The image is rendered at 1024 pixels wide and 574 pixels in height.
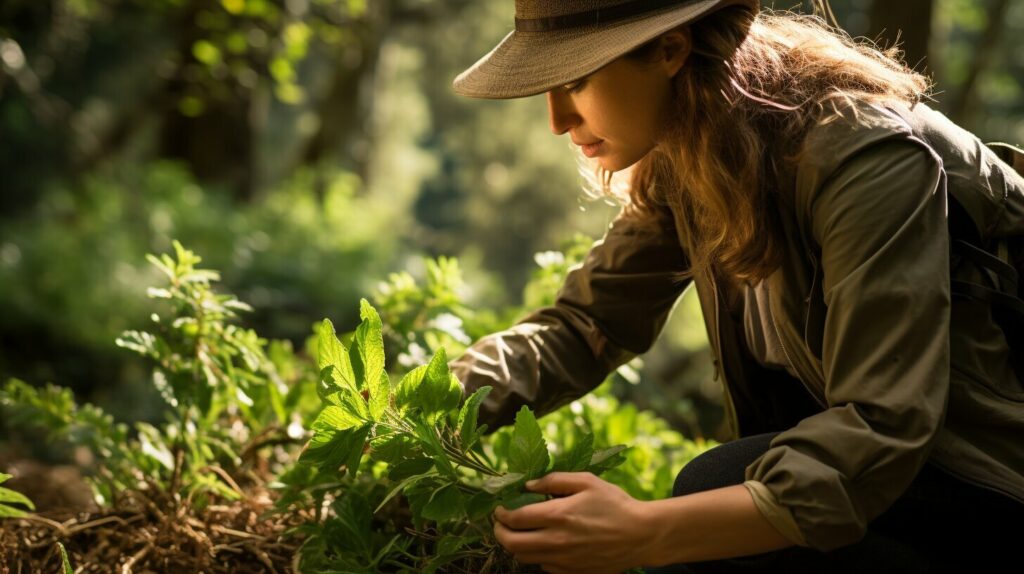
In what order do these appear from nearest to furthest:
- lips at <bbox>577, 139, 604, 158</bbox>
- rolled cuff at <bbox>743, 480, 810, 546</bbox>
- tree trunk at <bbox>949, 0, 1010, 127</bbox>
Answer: rolled cuff at <bbox>743, 480, 810, 546</bbox>, lips at <bbox>577, 139, 604, 158</bbox>, tree trunk at <bbox>949, 0, 1010, 127</bbox>

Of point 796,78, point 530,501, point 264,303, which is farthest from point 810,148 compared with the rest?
point 264,303

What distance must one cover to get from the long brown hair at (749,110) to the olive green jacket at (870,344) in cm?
5

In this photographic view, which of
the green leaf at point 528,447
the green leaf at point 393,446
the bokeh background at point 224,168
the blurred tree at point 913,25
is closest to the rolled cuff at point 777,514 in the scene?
the green leaf at point 528,447

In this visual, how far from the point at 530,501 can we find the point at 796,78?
101cm

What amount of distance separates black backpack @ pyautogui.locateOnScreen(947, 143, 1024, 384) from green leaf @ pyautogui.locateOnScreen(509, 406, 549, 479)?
0.84 meters

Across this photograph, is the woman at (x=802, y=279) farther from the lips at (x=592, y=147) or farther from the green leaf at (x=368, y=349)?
the green leaf at (x=368, y=349)

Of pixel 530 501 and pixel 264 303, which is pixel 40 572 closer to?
pixel 530 501

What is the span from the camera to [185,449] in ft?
8.34

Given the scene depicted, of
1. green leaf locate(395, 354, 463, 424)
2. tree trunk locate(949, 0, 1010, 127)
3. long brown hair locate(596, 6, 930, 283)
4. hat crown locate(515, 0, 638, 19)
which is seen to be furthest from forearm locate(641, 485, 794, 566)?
tree trunk locate(949, 0, 1010, 127)

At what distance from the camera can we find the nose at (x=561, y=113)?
207cm

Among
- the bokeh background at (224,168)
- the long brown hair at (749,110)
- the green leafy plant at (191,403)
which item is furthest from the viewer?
the bokeh background at (224,168)

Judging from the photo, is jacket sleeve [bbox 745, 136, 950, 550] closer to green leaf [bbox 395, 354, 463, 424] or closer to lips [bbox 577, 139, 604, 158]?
lips [bbox 577, 139, 604, 158]

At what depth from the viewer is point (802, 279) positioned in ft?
6.64

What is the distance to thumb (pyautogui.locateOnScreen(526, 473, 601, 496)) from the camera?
1735mm
